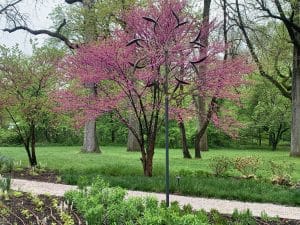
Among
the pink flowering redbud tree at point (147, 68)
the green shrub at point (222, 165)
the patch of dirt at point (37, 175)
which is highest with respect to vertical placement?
the pink flowering redbud tree at point (147, 68)

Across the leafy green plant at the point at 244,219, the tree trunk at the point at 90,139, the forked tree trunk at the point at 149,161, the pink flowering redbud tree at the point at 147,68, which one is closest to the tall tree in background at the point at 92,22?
the tree trunk at the point at 90,139

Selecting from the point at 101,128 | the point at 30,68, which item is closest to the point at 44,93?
the point at 30,68

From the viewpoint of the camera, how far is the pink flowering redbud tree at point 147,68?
11.2 metres

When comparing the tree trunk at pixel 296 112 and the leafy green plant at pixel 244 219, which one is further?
the tree trunk at pixel 296 112

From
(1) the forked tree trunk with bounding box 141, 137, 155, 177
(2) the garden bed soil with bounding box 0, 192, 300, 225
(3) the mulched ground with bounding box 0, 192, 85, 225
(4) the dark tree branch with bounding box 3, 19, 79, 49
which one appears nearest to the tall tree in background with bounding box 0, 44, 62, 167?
(1) the forked tree trunk with bounding box 141, 137, 155, 177

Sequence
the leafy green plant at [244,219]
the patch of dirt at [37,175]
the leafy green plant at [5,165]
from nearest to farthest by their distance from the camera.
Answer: the leafy green plant at [244,219] → the patch of dirt at [37,175] → the leafy green plant at [5,165]

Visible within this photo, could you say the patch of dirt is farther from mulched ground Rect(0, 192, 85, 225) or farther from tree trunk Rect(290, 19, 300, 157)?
tree trunk Rect(290, 19, 300, 157)

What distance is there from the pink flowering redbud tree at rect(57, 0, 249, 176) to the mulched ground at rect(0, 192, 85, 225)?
3990 mm

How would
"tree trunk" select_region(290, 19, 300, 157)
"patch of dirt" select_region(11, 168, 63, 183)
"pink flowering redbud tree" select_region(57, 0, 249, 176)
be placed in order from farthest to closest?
1. "tree trunk" select_region(290, 19, 300, 157)
2. "patch of dirt" select_region(11, 168, 63, 183)
3. "pink flowering redbud tree" select_region(57, 0, 249, 176)

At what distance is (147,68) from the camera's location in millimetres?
11680

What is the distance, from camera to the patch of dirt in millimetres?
11788

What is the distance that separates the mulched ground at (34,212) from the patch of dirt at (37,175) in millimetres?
3310

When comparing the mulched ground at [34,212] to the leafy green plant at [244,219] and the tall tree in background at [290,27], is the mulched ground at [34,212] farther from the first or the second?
the tall tree in background at [290,27]

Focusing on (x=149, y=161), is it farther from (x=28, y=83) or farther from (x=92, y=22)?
(x=92, y=22)
